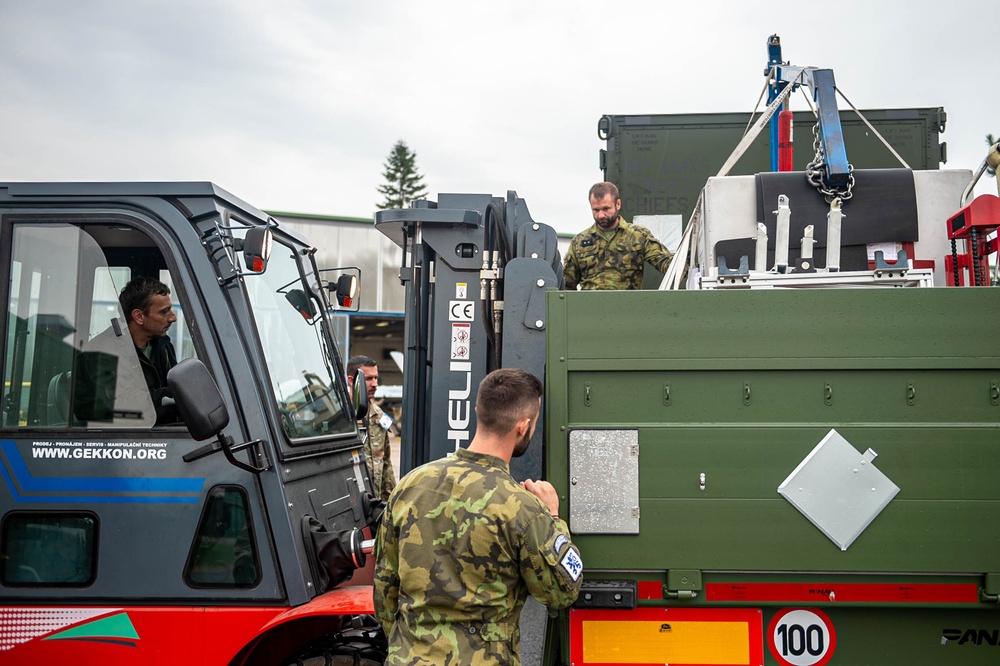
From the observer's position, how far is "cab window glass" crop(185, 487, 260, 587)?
10.5 feet

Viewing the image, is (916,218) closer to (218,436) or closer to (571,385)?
(571,385)

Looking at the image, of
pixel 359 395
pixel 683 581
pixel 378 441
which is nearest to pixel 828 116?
pixel 683 581

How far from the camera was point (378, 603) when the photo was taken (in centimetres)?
276

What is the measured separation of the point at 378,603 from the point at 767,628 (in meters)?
1.40

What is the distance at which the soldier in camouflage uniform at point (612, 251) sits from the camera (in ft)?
15.3

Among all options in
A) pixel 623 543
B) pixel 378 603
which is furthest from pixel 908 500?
pixel 378 603

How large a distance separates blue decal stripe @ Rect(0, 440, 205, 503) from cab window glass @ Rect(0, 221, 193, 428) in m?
0.17

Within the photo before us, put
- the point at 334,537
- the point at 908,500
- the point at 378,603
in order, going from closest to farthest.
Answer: the point at 378,603 < the point at 908,500 < the point at 334,537

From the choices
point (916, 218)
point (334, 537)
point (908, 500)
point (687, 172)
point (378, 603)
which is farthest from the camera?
point (687, 172)

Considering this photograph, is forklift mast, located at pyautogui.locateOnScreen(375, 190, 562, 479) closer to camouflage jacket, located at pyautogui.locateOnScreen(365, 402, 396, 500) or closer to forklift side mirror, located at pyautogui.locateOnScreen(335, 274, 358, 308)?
forklift side mirror, located at pyautogui.locateOnScreen(335, 274, 358, 308)

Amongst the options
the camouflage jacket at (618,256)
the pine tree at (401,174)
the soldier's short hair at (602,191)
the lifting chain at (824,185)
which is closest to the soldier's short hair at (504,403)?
the lifting chain at (824,185)

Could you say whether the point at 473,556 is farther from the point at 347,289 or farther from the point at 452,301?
the point at 347,289

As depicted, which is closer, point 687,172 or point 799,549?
point 799,549

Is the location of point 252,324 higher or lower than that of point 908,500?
higher
